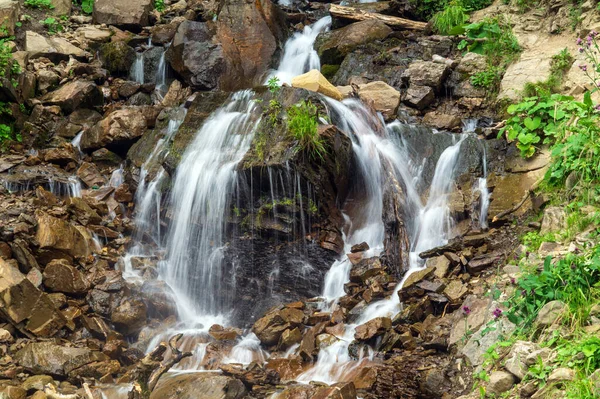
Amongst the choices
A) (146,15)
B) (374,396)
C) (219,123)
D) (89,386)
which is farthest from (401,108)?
(146,15)

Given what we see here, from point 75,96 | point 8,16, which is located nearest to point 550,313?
point 75,96

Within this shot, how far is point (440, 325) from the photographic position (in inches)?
235

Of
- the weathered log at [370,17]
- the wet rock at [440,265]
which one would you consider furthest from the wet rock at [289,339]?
the weathered log at [370,17]

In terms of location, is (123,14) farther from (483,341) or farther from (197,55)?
(483,341)

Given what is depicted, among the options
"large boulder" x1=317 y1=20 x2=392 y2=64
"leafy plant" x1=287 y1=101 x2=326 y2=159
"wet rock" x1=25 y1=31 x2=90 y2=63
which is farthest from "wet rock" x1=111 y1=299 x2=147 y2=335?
"wet rock" x1=25 y1=31 x2=90 y2=63

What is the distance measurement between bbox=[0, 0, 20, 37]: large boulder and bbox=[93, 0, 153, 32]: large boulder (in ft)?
5.84

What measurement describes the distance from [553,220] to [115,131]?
24.1 ft

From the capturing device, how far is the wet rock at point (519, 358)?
13.4 feet

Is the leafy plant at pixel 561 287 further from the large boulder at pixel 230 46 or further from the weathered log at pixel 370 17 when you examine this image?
the weathered log at pixel 370 17

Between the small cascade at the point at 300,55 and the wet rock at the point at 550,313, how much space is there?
25.5 ft

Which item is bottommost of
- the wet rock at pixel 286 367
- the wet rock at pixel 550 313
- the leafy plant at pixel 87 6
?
the wet rock at pixel 286 367

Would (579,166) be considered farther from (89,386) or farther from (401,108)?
(89,386)

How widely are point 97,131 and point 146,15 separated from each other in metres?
4.63

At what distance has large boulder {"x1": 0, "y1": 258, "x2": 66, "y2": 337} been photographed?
6.55 metres
